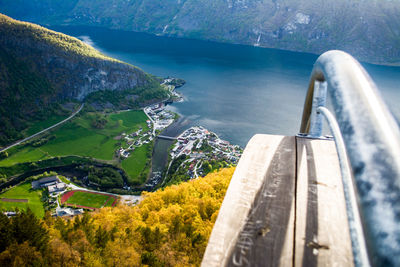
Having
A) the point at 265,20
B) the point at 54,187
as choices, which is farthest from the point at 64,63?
the point at 265,20

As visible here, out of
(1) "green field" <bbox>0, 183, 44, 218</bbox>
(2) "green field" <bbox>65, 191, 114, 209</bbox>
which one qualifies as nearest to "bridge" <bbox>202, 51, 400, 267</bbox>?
(2) "green field" <bbox>65, 191, 114, 209</bbox>

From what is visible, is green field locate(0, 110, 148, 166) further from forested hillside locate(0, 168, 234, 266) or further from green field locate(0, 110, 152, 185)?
forested hillside locate(0, 168, 234, 266)

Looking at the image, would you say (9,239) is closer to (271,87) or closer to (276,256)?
(276,256)

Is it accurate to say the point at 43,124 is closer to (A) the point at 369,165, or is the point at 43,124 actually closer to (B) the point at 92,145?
(B) the point at 92,145

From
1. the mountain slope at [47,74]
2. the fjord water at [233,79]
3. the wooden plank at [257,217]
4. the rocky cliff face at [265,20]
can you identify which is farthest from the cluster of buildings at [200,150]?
the rocky cliff face at [265,20]

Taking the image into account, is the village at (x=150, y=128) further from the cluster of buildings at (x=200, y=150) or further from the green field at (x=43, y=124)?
the green field at (x=43, y=124)

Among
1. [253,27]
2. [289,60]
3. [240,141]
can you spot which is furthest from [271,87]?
[253,27]
